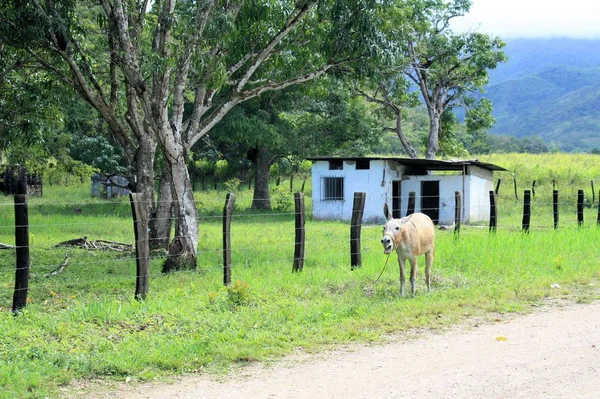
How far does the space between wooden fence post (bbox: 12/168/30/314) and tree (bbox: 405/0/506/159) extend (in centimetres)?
2577

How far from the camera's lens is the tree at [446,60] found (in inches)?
1280

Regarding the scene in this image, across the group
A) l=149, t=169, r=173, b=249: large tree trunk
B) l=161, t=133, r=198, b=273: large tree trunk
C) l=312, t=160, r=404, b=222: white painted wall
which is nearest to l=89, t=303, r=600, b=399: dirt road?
l=161, t=133, r=198, b=273: large tree trunk

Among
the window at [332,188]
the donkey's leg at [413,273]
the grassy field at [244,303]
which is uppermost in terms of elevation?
the window at [332,188]

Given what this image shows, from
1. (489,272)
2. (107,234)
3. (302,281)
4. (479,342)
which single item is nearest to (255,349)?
(479,342)

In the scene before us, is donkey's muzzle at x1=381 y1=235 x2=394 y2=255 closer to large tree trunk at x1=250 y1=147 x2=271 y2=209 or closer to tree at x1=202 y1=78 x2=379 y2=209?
tree at x1=202 y1=78 x2=379 y2=209

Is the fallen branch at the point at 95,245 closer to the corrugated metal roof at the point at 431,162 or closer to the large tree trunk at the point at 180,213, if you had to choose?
the large tree trunk at the point at 180,213

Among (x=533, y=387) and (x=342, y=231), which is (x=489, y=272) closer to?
(x=533, y=387)

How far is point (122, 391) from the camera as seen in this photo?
228 inches

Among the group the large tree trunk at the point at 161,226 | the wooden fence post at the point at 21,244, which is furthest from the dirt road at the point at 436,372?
the large tree trunk at the point at 161,226

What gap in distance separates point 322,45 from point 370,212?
1355 cm

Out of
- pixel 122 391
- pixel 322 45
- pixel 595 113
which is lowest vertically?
pixel 122 391

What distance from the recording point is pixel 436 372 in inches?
245

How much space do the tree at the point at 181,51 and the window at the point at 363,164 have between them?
11692 mm

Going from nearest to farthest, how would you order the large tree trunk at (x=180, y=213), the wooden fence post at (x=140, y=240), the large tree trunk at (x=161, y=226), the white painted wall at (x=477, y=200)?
the wooden fence post at (x=140, y=240), the large tree trunk at (x=180, y=213), the large tree trunk at (x=161, y=226), the white painted wall at (x=477, y=200)
